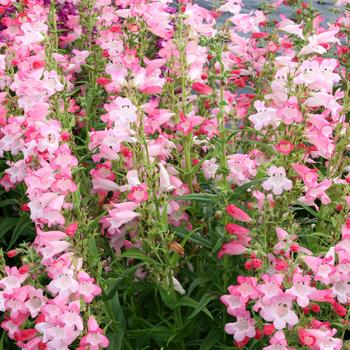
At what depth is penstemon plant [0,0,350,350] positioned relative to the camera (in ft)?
8.71

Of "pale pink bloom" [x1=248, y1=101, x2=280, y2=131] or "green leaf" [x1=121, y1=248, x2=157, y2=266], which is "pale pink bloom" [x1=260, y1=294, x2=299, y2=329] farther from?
"pale pink bloom" [x1=248, y1=101, x2=280, y2=131]

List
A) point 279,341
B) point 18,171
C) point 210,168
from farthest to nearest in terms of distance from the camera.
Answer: point 18,171 < point 210,168 < point 279,341

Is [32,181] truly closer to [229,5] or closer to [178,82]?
[178,82]

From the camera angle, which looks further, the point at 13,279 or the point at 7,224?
the point at 7,224

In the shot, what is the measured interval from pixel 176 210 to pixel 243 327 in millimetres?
A: 699

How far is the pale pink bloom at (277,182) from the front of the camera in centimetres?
276

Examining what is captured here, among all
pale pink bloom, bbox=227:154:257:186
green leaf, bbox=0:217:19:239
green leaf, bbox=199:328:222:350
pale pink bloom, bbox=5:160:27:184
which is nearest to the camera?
green leaf, bbox=199:328:222:350

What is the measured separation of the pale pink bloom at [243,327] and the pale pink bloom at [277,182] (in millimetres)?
449

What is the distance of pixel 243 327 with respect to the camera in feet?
8.96

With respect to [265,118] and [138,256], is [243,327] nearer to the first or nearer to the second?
[138,256]

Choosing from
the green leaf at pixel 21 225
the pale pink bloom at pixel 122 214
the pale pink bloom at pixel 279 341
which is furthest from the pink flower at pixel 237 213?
the green leaf at pixel 21 225

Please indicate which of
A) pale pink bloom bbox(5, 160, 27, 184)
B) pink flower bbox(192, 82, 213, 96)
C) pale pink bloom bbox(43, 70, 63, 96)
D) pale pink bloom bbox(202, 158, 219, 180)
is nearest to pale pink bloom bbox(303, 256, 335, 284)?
pale pink bloom bbox(202, 158, 219, 180)

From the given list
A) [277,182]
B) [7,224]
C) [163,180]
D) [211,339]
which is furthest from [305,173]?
[7,224]

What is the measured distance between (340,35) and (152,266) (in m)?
2.91
